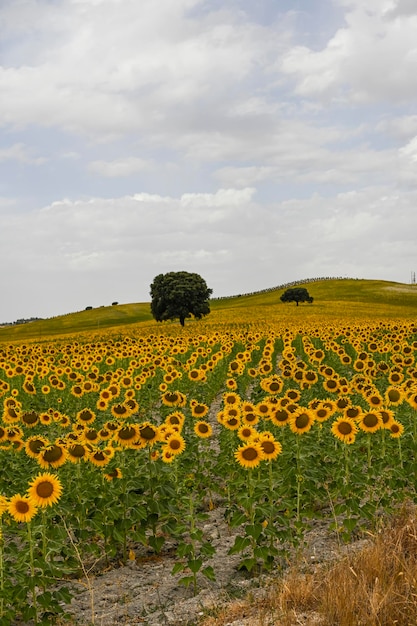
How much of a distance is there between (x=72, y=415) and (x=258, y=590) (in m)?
11.0

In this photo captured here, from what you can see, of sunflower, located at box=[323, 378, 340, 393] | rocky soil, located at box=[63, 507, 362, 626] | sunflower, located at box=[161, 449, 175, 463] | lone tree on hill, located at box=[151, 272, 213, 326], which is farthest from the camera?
lone tree on hill, located at box=[151, 272, 213, 326]

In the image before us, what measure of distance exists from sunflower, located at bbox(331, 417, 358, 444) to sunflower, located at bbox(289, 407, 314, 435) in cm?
47

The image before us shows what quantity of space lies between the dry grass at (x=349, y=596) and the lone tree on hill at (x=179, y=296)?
5892cm

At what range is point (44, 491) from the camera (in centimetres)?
636

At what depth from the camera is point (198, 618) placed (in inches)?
224

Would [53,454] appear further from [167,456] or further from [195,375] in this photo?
[195,375]

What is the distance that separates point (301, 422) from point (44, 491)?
3402 mm

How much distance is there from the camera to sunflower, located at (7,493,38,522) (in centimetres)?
605

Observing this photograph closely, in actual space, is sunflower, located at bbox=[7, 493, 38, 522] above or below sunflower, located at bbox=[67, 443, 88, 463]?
below

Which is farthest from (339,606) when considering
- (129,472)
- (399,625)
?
(129,472)

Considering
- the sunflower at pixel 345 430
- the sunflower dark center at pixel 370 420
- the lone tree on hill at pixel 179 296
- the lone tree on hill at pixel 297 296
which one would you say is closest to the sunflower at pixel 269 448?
the sunflower at pixel 345 430

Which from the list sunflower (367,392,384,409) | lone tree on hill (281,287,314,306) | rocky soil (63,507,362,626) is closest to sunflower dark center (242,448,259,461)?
rocky soil (63,507,362,626)

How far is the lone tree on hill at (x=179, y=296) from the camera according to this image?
64938mm

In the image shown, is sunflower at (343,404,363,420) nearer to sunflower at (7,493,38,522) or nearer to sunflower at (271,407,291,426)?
sunflower at (271,407,291,426)
